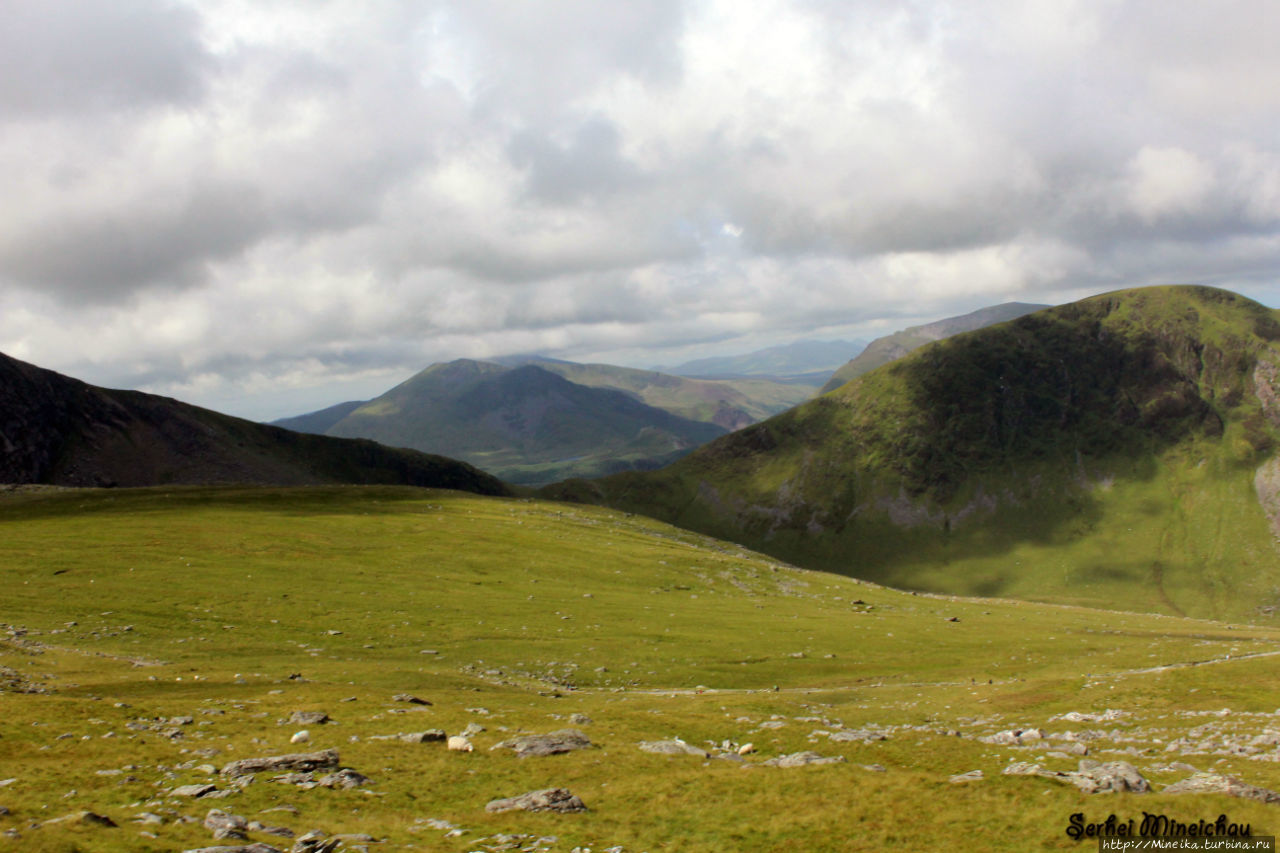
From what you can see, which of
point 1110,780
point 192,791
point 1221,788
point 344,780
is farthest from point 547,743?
point 1221,788

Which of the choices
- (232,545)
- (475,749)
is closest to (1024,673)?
(475,749)

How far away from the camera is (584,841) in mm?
20703

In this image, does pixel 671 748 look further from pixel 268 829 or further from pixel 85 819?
pixel 85 819

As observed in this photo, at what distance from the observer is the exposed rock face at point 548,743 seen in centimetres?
2928

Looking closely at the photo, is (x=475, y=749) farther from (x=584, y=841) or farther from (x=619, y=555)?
(x=619, y=555)

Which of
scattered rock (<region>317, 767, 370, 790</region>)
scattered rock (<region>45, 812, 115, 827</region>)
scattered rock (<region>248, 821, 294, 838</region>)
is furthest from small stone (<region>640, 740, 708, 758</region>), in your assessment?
scattered rock (<region>45, 812, 115, 827</region>)

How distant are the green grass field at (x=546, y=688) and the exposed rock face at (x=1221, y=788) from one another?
978mm

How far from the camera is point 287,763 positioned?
25.3m

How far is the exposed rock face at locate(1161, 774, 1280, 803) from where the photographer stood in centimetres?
2119

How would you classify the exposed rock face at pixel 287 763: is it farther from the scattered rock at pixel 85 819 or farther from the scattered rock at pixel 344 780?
the scattered rock at pixel 85 819

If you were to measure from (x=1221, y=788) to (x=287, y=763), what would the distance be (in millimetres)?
32479

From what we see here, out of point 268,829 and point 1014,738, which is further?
point 1014,738

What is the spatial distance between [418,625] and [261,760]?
36.3 meters

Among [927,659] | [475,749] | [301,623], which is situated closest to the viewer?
[475,749]
